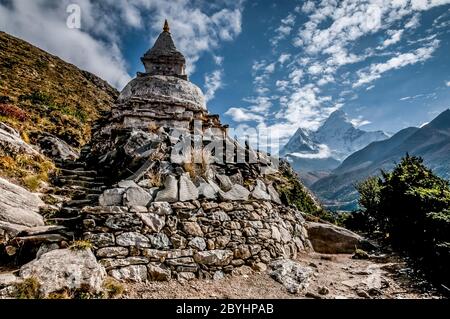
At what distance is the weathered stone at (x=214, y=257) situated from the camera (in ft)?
16.9

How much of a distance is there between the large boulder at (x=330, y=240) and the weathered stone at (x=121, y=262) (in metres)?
6.59

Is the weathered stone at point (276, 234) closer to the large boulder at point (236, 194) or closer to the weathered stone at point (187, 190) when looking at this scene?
the large boulder at point (236, 194)

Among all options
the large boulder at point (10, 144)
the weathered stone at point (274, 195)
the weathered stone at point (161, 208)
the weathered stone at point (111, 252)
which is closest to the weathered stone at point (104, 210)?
the weathered stone at point (161, 208)

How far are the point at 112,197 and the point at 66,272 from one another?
1.55m

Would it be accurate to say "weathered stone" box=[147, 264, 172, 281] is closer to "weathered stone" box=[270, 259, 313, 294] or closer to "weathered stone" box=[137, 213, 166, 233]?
"weathered stone" box=[137, 213, 166, 233]

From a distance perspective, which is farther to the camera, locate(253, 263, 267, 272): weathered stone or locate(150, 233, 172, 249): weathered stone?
locate(253, 263, 267, 272): weathered stone

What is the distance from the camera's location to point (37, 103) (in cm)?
2650

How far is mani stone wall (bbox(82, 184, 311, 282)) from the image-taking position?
4527 mm

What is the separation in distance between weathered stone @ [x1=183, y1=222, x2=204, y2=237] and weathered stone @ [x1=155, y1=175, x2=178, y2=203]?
0.57 m

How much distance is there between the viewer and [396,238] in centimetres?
1081

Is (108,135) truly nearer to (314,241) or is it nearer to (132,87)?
(132,87)

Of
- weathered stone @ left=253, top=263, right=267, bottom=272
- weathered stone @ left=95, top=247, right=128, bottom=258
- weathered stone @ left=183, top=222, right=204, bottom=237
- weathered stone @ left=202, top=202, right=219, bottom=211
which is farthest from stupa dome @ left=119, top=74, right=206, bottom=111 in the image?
weathered stone @ left=95, top=247, right=128, bottom=258
